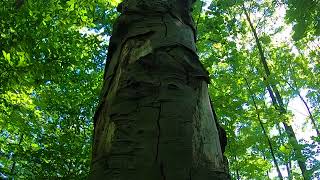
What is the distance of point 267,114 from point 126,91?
28.9 feet

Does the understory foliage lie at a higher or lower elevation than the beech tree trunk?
higher

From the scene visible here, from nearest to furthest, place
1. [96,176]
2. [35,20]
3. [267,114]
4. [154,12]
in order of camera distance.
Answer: [96,176] < [154,12] < [35,20] < [267,114]

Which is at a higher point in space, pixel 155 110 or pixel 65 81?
pixel 65 81

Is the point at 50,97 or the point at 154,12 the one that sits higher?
the point at 50,97

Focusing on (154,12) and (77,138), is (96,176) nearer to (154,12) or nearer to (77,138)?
(154,12)

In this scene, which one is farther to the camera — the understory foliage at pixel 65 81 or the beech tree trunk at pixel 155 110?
the understory foliage at pixel 65 81

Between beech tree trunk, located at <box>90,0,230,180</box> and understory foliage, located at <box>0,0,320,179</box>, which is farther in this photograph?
understory foliage, located at <box>0,0,320,179</box>

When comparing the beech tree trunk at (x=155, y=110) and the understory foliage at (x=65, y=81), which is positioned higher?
the understory foliage at (x=65, y=81)

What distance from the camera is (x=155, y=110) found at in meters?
1.21

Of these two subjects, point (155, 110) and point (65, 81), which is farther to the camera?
point (65, 81)

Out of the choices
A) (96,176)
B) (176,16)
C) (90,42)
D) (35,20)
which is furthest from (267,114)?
(96,176)

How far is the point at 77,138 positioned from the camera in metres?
5.85

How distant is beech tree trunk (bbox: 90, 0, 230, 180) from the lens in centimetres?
108

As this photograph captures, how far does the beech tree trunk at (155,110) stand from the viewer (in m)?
1.08
